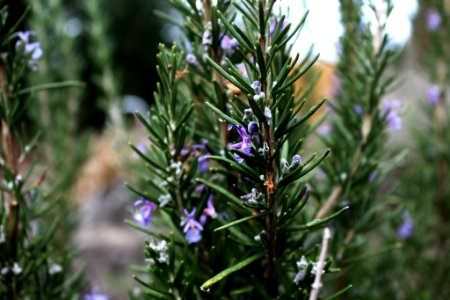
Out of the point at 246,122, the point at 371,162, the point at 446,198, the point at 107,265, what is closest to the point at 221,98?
the point at 246,122

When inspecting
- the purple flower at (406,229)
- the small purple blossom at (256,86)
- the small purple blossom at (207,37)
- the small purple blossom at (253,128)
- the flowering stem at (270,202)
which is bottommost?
the purple flower at (406,229)

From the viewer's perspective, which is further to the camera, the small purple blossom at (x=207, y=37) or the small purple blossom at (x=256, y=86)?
the small purple blossom at (x=207, y=37)

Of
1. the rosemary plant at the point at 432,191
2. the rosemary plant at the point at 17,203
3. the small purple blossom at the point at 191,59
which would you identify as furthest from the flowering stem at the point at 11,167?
the rosemary plant at the point at 432,191

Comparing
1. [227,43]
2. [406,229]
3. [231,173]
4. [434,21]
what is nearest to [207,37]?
[227,43]

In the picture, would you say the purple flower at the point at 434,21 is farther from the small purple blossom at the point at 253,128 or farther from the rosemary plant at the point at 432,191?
the small purple blossom at the point at 253,128

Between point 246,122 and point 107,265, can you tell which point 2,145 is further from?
point 107,265

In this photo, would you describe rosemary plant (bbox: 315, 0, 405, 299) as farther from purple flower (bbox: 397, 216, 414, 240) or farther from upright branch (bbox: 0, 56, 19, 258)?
upright branch (bbox: 0, 56, 19, 258)
